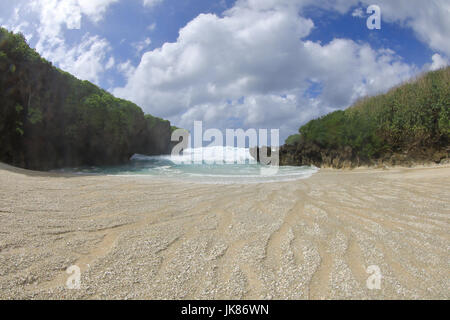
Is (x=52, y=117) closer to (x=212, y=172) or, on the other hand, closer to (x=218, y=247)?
(x=212, y=172)

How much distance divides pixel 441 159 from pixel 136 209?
1854 centimetres

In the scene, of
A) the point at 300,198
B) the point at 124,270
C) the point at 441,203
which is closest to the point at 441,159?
the point at 441,203

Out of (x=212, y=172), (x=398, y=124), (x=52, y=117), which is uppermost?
(x=52, y=117)

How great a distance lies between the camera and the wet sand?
1925mm

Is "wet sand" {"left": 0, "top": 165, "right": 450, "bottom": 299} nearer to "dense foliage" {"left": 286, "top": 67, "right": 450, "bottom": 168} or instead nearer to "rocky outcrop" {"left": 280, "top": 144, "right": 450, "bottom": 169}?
"rocky outcrop" {"left": 280, "top": 144, "right": 450, "bottom": 169}

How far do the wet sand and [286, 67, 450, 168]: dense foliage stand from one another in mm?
14012

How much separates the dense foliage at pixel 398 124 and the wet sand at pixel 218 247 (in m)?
14.0

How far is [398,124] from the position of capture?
16.5 m

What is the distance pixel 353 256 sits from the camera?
2488mm

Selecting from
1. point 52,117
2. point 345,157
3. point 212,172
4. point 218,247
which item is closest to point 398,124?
point 345,157

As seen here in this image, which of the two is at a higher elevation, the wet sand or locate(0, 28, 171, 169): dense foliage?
locate(0, 28, 171, 169): dense foliage

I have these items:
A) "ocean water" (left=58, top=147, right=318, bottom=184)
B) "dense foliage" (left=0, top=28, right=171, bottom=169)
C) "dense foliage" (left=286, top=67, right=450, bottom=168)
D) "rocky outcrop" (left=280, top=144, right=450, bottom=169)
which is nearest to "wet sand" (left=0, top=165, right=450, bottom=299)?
"ocean water" (left=58, top=147, right=318, bottom=184)

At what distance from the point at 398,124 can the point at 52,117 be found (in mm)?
23780
